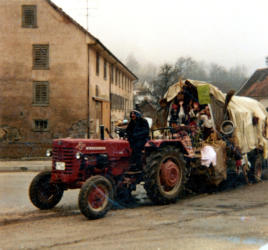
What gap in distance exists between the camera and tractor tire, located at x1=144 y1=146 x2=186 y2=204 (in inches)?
350

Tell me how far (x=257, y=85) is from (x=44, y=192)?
43946 mm

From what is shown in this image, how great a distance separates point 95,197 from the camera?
7820mm

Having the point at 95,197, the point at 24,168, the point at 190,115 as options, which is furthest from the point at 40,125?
the point at 95,197

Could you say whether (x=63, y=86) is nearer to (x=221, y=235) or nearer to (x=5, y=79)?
(x=5, y=79)

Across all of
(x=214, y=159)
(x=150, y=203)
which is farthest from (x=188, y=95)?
(x=150, y=203)

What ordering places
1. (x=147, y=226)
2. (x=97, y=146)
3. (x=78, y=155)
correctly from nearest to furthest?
(x=147, y=226) → (x=78, y=155) → (x=97, y=146)

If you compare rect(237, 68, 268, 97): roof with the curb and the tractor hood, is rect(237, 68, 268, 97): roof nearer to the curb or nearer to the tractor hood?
the curb

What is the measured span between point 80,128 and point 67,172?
19.2 meters

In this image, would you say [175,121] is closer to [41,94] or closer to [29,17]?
[41,94]

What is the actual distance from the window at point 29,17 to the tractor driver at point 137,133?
20.1m

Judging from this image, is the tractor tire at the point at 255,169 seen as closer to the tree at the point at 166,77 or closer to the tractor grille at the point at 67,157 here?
the tractor grille at the point at 67,157

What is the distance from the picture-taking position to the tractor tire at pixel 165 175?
29.1ft

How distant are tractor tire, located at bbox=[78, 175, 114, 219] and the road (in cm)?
17

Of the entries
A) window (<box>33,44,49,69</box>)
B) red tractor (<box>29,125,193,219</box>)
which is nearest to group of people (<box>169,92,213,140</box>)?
red tractor (<box>29,125,193,219</box>)
